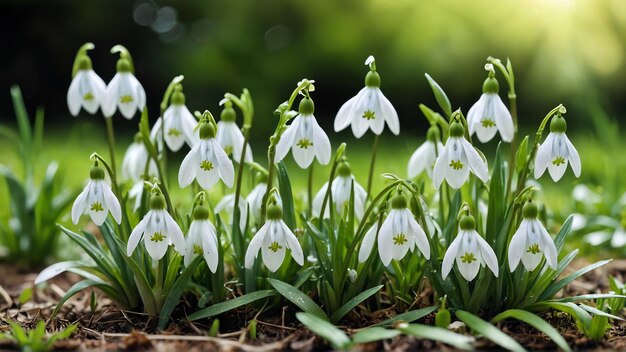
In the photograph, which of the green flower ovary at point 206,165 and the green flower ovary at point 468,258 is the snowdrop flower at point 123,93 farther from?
the green flower ovary at point 468,258

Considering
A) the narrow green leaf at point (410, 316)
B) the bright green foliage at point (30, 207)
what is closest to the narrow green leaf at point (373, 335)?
the narrow green leaf at point (410, 316)

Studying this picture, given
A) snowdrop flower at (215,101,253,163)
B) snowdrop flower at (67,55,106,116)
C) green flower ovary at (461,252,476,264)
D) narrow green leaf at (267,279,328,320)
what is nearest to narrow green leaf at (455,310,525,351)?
green flower ovary at (461,252,476,264)

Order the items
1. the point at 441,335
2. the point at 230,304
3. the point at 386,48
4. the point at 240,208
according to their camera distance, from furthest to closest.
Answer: the point at 386,48 → the point at 240,208 → the point at 230,304 → the point at 441,335

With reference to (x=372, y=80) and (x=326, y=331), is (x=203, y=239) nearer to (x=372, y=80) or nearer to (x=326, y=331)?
(x=326, y=331)

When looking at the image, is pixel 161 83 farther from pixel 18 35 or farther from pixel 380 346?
pixel 380 346

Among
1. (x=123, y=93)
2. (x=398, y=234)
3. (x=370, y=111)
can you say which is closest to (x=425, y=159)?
(x=370, y=111)

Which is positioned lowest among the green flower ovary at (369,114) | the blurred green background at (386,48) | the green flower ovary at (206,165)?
the green flower ovary at (206,165)

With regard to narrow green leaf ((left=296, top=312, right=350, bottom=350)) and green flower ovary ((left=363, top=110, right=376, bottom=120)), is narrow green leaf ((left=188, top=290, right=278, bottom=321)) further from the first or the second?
green flower ovary ((left=363, top=110, right=376, bottom=120))
